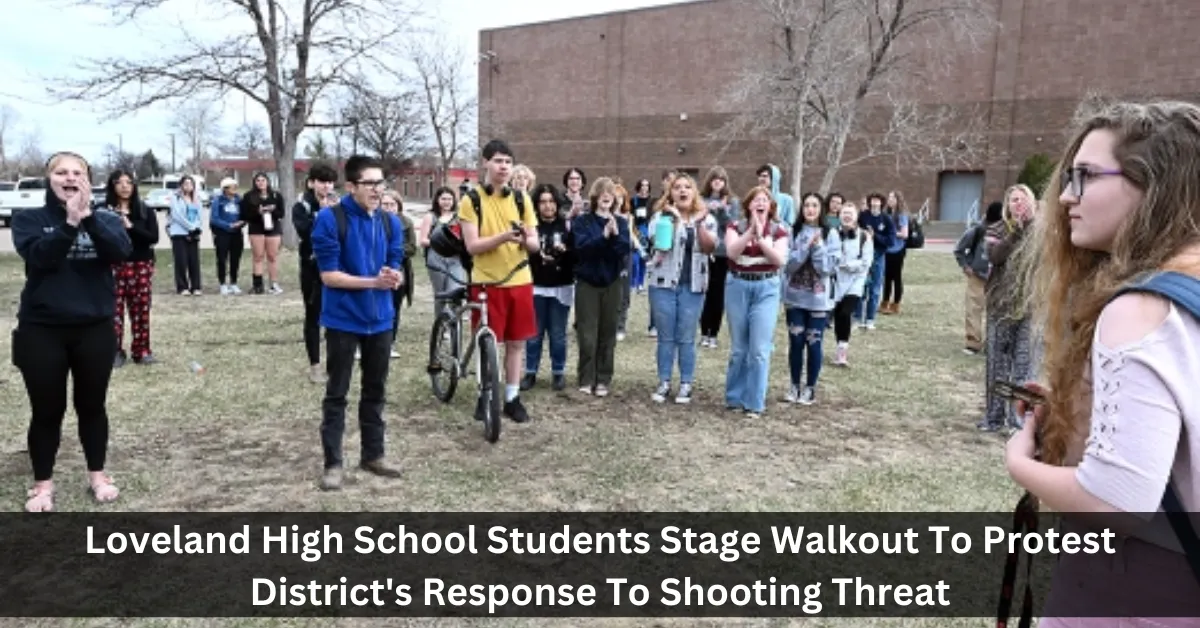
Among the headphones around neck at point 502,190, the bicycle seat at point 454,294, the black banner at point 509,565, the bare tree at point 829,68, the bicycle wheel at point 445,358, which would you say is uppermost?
the bare tree at point 829,68

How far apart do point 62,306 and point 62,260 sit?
230 mm

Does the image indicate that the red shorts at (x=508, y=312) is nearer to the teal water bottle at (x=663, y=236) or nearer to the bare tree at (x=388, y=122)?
the teal water bottle at (x=663, y=236)

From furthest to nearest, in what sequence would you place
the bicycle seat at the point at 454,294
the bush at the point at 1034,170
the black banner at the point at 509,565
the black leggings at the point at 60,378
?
the bush at the point at 1034,170, the bicycle seat at the point at 454,294, the black leggings at the point at 60,378, the black banner at the point at 509,565

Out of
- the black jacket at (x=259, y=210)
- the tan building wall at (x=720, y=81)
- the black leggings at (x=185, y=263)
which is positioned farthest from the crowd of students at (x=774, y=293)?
the tan building wall at (x=720, y=81)

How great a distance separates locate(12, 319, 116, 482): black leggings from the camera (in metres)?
4.04

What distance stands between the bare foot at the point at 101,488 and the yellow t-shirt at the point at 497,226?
265cm

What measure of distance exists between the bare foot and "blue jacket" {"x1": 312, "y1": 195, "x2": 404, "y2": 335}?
144 centimetres

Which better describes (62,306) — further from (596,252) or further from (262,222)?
(262,222)

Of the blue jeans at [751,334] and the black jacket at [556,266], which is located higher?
the black jacket at [556,266]

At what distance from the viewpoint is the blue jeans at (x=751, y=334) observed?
20.7ft

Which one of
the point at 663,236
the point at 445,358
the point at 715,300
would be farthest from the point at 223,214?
the point at 663,236

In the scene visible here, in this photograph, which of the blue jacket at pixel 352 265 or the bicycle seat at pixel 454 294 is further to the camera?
the bicycle seat at pixel 454 294

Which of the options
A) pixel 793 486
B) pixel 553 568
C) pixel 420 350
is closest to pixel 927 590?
pixel 793 486

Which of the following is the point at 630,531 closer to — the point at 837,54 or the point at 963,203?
the point at 837,54
